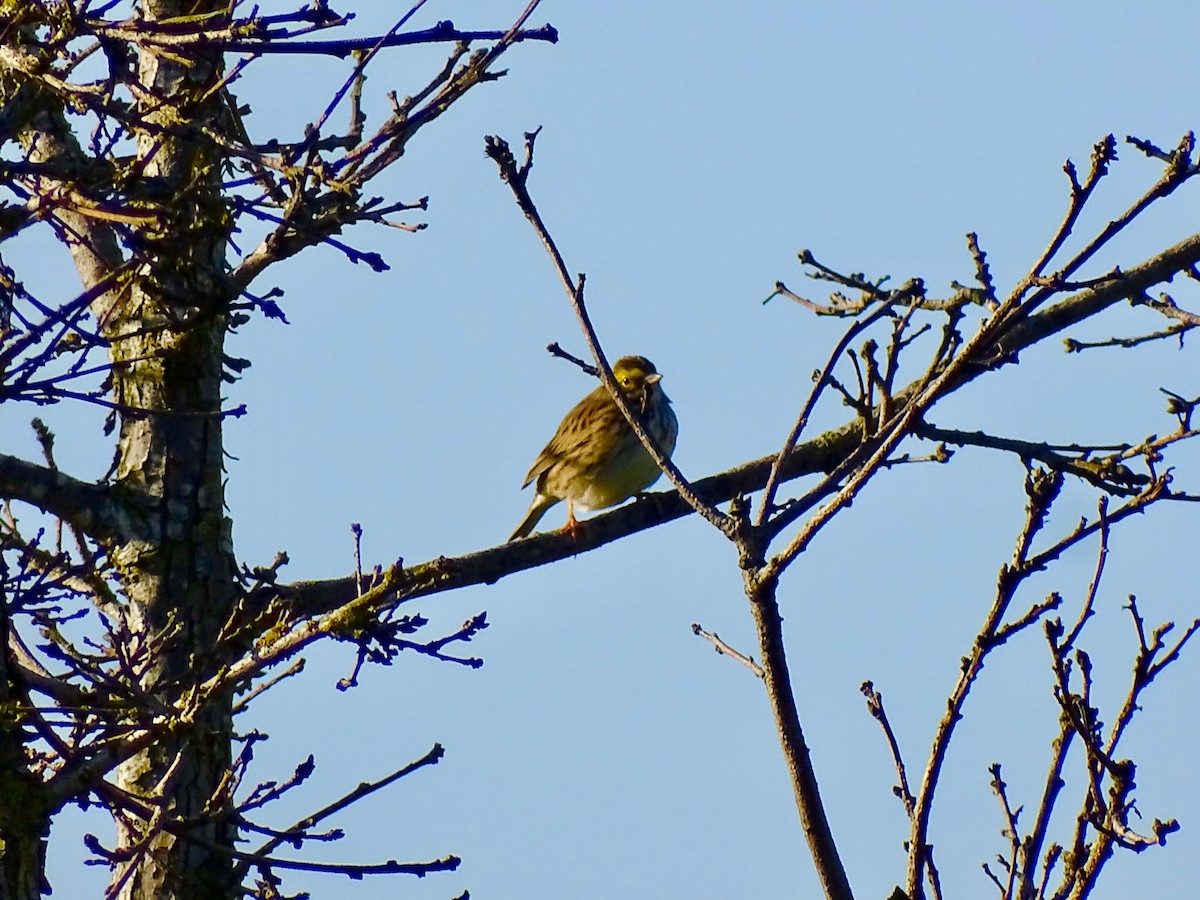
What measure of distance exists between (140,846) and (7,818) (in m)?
0.60

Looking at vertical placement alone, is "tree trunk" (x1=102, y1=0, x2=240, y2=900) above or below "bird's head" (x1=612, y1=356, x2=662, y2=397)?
below

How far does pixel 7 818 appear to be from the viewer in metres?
3.97

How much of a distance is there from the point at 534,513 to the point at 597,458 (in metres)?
1.07

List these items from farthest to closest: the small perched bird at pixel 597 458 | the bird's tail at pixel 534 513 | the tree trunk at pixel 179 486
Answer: the bird's tail at pixel 534 513
the small perched bird at pixel 597 458
the tree trunk at pixel 179 486

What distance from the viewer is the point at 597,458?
30.5 ft

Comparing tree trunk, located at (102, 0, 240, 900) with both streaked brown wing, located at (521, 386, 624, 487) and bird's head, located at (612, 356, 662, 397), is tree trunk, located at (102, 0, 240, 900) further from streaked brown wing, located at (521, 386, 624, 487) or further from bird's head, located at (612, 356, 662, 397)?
bird's head, located at (612, 356, 662, 397)

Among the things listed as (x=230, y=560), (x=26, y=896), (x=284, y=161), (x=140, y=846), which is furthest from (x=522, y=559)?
(x=26, y=896)

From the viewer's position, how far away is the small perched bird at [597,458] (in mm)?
9086

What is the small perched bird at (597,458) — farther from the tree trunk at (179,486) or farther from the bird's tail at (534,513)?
the tree trunk at (179,486)

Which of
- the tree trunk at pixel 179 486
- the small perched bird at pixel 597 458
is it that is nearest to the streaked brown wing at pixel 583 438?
the small perched bird at pixel 597 458

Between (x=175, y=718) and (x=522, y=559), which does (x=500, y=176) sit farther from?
(x=522, y=559)

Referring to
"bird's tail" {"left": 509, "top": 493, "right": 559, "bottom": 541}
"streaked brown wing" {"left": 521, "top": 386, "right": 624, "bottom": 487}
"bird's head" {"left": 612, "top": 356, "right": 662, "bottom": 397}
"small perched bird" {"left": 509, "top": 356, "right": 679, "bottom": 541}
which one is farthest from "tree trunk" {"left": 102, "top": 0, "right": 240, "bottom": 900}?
"bird's head" {"left": 612, "top": 356, "right": 662, "bottom": 397}

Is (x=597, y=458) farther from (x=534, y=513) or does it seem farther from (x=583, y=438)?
(x=534, y=513)

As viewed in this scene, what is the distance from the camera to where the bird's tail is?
Result: 10.1 metres
